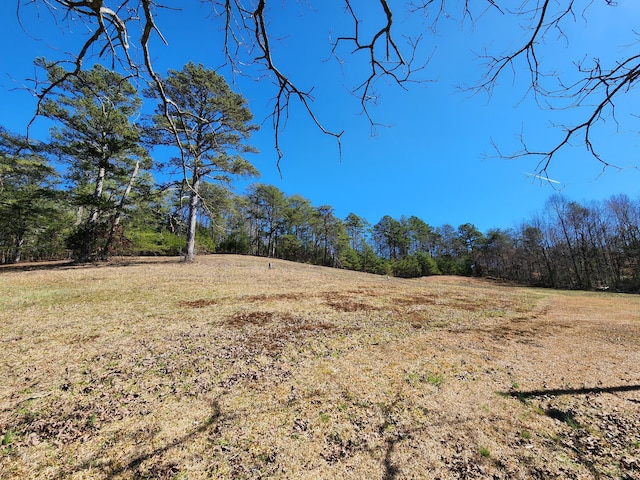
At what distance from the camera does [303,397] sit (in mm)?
2941

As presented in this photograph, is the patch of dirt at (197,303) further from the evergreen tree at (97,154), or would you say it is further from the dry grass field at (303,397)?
the evergreen tree at (97,154)

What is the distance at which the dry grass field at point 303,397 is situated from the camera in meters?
2.06

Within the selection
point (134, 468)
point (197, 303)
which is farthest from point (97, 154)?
point (134, 468)

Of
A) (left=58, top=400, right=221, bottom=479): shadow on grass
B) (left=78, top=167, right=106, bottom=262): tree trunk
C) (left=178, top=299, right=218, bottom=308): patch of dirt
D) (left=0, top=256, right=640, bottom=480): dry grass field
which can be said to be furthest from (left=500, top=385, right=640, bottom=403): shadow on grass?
(left=78, top=167, right=106, bottom=262): tree trunk

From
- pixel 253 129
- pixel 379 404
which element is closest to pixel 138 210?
pixel 253 129

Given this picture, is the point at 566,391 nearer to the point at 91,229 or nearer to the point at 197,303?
the point at 197,303

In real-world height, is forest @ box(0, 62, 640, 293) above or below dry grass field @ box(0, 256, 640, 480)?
above

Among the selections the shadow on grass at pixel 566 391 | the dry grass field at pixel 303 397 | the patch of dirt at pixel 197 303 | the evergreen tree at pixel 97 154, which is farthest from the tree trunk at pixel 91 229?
the shadow on grass at pixel 566 391

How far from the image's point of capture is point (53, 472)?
1.88 m

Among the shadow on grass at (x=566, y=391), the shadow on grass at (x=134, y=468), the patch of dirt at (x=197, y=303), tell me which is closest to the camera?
the shadow on grass at (x=134, y=468)

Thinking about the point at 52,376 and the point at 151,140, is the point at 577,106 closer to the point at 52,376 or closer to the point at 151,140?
the point at 52,376

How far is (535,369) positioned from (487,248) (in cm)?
4344

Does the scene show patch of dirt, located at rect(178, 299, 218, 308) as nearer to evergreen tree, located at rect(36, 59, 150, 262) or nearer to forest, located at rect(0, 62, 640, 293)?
forest, located at rect(0, 62, 640, 293)

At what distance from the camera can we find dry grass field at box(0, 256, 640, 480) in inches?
81.0
